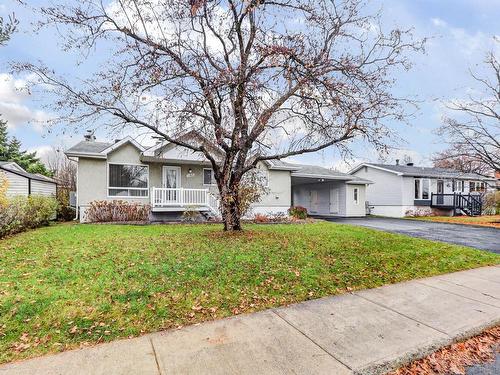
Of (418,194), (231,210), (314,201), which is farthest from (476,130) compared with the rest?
(231,210)

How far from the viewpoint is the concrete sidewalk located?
3.11m

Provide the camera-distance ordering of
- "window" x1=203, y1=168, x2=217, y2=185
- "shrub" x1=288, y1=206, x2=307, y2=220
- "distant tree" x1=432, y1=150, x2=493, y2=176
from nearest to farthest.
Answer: "window" x1=203, y1=168, x2=217, y2=185 < "shrub" x1=288, y1=206, x2=307, y2=220 < "distant tree" x1=432, y1=150, x2=493, y2=176

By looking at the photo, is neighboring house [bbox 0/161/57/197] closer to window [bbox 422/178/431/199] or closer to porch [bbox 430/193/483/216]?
window [bbox 422/178/431/199]

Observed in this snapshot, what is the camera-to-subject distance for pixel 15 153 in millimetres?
32438

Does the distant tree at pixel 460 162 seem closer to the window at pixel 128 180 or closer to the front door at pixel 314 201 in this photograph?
the front door at pixel 314 201

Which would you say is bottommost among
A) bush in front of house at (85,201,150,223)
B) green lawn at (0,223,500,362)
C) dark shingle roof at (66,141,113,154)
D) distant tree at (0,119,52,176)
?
green lawn at (0,223,500,362)

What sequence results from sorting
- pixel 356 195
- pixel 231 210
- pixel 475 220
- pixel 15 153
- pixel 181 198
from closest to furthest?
1. pixel 231 210
2. pixel 181 198
3. pixel 475 220
4. pixel 356 195
5. pixel 15 153

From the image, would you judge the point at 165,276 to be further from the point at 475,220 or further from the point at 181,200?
the point at 475,220

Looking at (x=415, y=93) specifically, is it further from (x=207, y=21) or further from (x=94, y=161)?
(x=94, y=161)

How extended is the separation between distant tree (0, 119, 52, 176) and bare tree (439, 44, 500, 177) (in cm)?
3517

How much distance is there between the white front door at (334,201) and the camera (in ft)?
80.3

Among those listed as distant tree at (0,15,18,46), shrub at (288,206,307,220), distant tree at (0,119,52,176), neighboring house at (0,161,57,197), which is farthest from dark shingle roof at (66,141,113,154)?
distant tree at (0,119,52,176)

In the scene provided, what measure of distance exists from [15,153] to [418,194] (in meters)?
41.3

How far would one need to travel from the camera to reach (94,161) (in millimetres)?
15492
